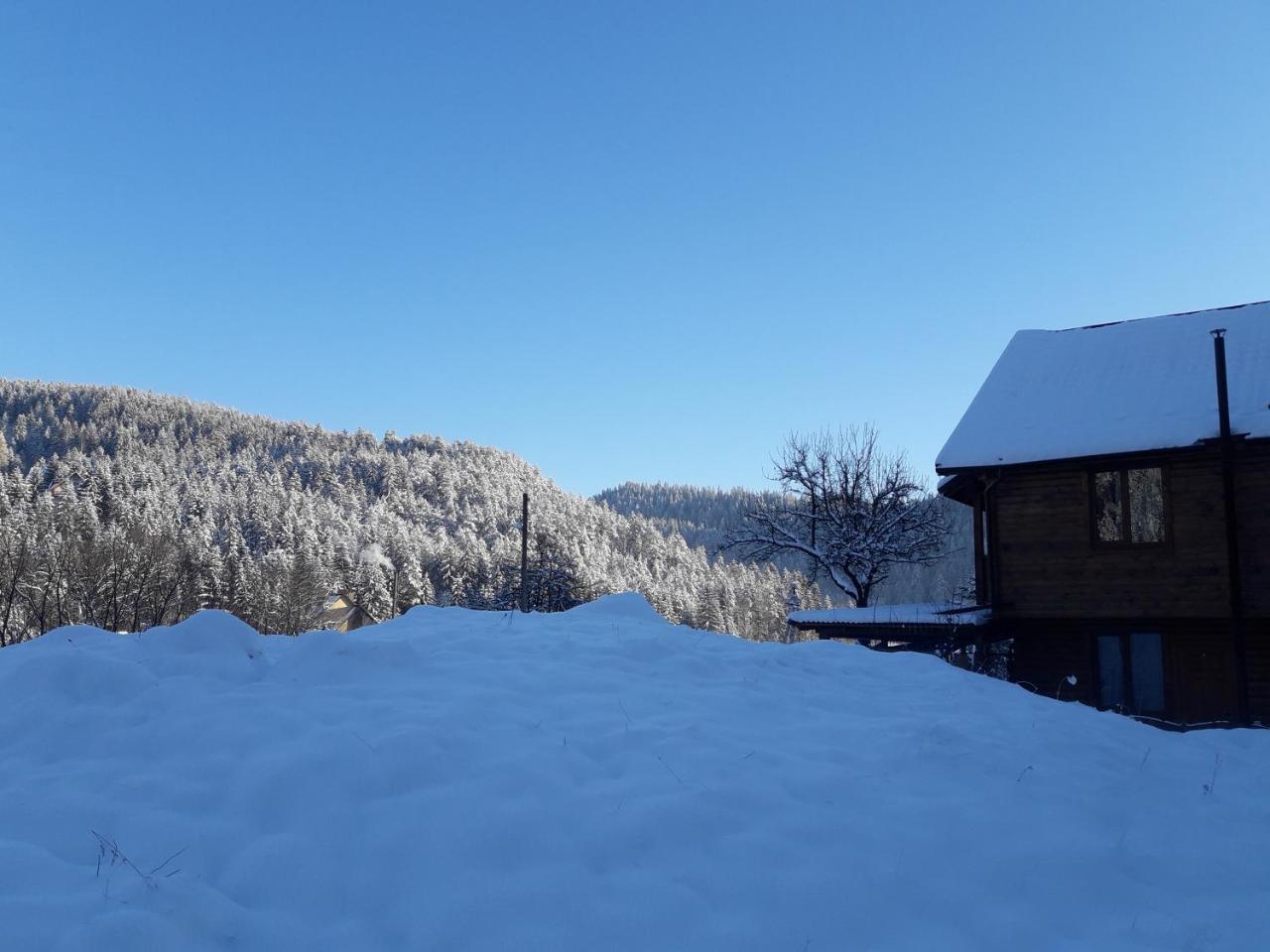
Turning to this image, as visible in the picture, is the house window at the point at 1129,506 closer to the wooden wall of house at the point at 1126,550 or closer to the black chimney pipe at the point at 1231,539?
the wooden wall of house at the point at 1126,550

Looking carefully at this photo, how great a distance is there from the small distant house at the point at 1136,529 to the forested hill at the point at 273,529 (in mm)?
30892

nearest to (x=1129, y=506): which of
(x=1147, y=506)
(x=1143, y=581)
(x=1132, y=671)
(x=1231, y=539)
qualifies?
(x=1147, y=506)

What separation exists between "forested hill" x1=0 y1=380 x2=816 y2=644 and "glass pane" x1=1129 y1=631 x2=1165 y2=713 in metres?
32.1

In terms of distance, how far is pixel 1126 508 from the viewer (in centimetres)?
1512

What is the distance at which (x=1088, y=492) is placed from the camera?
1535cm

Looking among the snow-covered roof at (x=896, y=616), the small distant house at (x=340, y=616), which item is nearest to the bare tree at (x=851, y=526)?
the snow-covered roof at (x=896, y=616)

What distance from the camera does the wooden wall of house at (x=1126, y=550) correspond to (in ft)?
46.6

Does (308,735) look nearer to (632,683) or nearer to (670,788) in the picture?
(670,788)

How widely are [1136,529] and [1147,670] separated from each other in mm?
2876

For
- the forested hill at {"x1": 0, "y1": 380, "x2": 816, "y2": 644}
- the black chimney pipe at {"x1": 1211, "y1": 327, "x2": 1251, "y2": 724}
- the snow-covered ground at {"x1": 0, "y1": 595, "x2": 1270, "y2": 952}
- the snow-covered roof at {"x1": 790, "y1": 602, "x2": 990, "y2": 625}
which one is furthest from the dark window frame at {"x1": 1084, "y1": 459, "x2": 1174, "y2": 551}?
the forested hill at {"x1": 0, "y1": 380, "x2": 816, "y2": 644}

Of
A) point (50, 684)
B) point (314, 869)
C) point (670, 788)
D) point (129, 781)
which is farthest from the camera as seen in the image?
point (50, 684)

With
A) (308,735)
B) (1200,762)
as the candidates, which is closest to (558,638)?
(308,735)

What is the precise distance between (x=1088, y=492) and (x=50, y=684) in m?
16.5

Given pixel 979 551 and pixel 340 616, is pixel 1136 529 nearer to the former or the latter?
pixel 979 551
